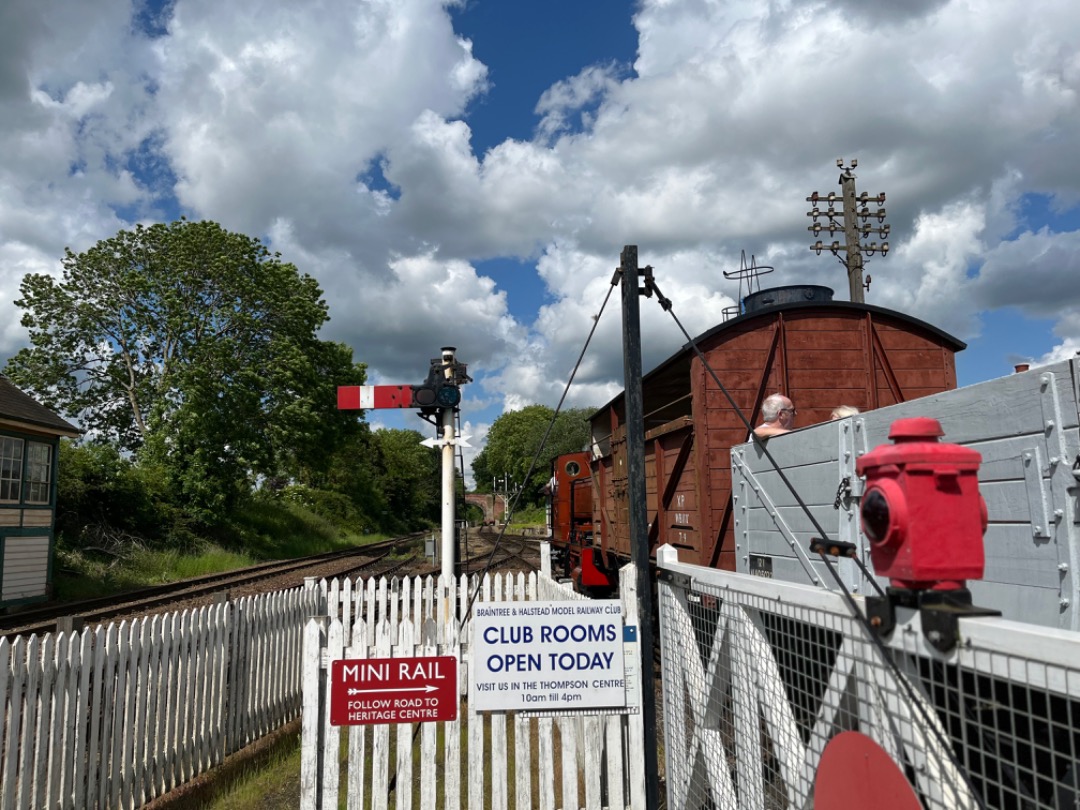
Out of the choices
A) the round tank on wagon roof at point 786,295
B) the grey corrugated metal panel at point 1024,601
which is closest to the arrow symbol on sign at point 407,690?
the grey corrugated metal panel at point 1024,601

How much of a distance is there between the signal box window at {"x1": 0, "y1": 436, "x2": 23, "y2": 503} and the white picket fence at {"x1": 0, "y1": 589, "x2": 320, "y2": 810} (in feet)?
39.6

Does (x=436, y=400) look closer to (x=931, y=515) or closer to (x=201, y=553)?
(x=931, y=515)

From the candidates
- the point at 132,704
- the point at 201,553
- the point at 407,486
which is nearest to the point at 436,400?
the point at 132,704

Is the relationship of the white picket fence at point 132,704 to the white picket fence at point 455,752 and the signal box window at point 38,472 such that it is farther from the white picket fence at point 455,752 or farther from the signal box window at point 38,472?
the signal box window at point 38,472

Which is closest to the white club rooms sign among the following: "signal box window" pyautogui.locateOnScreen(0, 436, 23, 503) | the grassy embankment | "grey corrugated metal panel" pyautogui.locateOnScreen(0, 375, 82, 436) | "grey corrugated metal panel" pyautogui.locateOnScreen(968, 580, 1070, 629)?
"grey corrugated metal panel" pyautogui.locateOnScreen(968, 580, 1070, 629)

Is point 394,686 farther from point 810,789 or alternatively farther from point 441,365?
point 441,365

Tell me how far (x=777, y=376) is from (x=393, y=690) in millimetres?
4937

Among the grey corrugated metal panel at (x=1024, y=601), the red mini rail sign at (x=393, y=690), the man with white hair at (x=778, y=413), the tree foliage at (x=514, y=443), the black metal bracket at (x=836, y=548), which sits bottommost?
the red mini rail sign at (x=393, y=690)

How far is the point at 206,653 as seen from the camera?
5461mm

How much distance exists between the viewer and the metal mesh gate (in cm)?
149

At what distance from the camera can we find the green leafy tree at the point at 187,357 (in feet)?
83.1

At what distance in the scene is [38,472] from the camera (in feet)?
→ 53.5

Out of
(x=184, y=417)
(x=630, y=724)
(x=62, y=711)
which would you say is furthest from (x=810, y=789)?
(x=184, y=417)

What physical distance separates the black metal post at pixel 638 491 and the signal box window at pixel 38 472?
54.7ft
